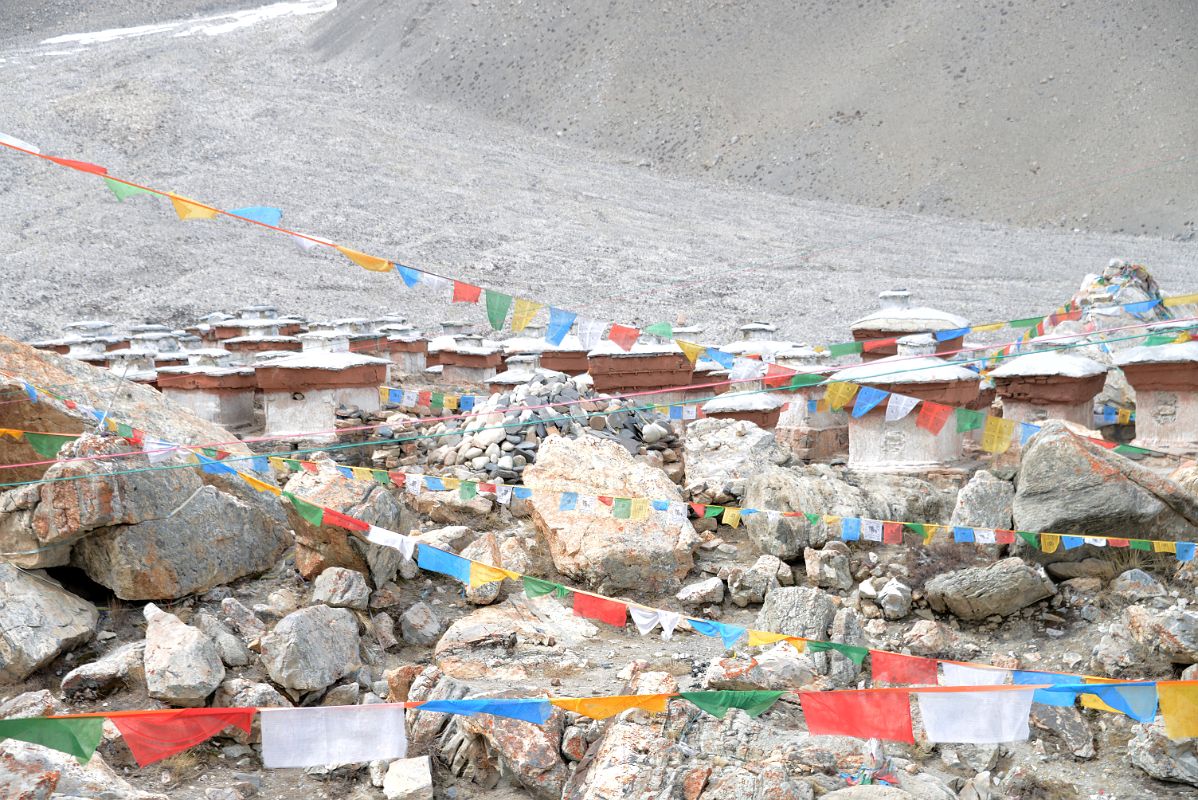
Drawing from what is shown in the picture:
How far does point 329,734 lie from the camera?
13.9 feet

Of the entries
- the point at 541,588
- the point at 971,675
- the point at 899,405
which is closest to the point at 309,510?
the point at 541,588

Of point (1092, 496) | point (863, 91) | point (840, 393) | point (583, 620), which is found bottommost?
point (583, 620)

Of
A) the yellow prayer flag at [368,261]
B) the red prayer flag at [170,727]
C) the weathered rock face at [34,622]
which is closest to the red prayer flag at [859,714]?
→ the red prayer flag at [170,727]

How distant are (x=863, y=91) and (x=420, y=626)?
42.7 meters

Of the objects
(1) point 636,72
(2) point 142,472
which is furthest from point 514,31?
(2) point 142,472

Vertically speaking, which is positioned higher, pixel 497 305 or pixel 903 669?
pixel 497 305

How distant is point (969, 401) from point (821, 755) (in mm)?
5563

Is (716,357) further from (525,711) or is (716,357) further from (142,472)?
(525,711)

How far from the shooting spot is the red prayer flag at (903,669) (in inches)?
197

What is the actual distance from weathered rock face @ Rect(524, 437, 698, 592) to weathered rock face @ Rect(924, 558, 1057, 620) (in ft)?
5.80

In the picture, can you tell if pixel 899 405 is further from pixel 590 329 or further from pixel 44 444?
pixel 44 444

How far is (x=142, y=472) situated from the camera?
6.36 m

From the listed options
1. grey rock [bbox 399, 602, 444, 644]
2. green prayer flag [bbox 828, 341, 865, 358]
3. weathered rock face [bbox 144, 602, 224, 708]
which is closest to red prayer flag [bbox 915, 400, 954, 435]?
green prayer flag [bbox 828, 341, 865, 358]

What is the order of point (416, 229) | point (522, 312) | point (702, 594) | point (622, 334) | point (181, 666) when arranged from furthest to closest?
point (416, 229) < point (622, 334) < point (522, 312) < point (702, 594) < point (181, 666)
